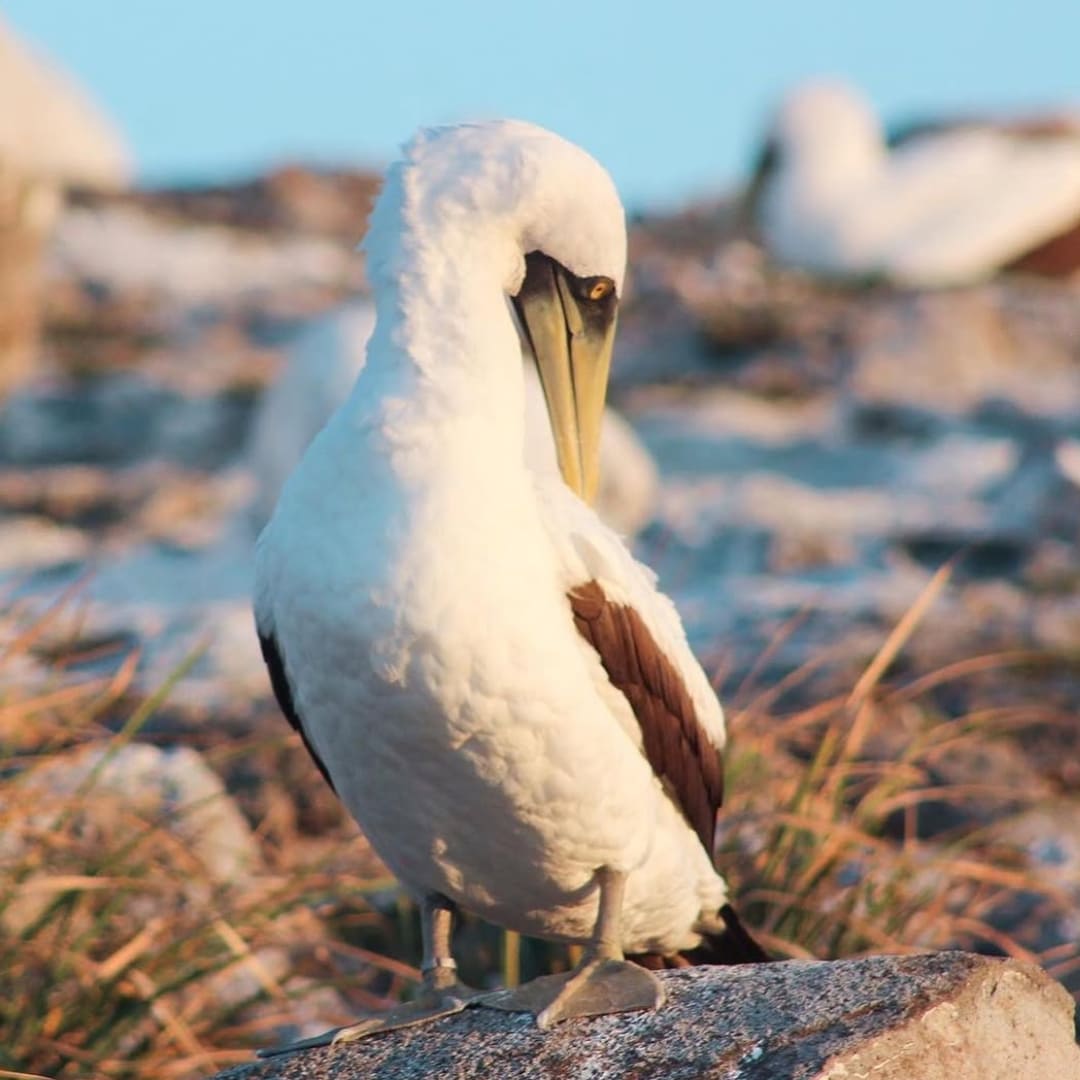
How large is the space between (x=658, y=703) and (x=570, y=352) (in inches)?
28.2

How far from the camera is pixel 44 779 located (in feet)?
18.6

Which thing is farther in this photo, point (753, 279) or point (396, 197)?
point (753, 279)

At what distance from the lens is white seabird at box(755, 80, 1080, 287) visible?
1959 cm

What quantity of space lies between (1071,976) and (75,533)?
25.3ft

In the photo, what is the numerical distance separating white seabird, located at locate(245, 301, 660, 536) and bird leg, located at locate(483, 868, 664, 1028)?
668cm

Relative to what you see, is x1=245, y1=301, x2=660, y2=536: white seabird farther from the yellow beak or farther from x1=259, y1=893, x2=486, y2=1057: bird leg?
x1=259, y1=893, x2=486, y2=1057: bird leg

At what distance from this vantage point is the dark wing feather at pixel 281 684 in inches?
161

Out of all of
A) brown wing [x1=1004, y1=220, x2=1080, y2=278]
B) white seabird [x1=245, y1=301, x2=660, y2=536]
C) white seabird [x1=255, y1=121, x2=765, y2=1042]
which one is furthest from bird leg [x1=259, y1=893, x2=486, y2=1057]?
brown wing [x1=1004, y1=220, x2=1080, y2=278]

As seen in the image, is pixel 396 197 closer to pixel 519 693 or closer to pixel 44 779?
pixel 519 693

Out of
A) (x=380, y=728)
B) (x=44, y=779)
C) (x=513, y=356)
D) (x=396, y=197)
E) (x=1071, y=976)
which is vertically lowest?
(x=1071, y=976)

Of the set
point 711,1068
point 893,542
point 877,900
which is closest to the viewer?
point 711,1068

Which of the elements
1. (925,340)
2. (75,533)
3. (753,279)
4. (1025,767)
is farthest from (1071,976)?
(753,279)

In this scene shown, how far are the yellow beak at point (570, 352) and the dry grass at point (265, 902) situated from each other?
1232mm

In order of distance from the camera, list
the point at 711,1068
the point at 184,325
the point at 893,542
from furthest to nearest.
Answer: the point at 184,325, the point at 893,542, the point at 711,1068
